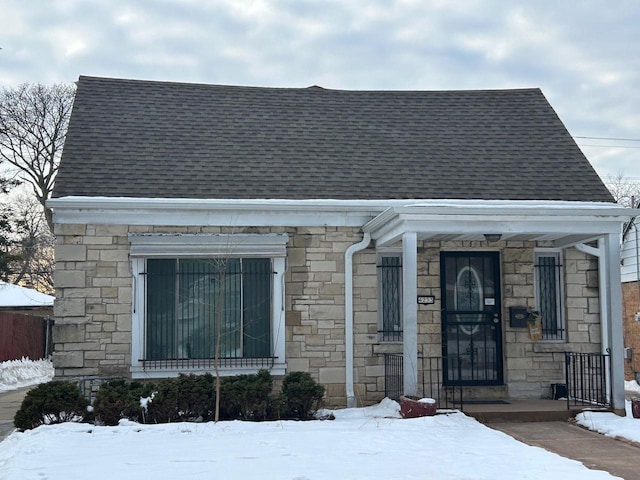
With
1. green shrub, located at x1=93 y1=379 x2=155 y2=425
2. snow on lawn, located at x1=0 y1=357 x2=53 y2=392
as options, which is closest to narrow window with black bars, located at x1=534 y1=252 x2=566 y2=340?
green shrub, located at x1=93 y1=379 x2=155 y2=425

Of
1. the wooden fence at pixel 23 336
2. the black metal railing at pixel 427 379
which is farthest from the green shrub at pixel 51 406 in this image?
the wooden fence at pixel 23 336

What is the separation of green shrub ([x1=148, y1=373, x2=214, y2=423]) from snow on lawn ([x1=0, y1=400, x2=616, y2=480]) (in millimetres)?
443

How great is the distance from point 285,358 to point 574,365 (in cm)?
409

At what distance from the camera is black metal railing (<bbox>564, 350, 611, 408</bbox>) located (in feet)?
33.9

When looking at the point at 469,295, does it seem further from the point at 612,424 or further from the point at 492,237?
the point at 612,424

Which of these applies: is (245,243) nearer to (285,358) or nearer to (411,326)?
(285,358)

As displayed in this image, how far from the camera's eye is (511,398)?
1128 centimetres

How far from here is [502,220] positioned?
9.88m

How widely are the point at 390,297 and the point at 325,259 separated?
3.84ft

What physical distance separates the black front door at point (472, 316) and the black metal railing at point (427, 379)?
0.16m

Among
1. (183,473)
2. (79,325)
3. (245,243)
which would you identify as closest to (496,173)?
(245,243)

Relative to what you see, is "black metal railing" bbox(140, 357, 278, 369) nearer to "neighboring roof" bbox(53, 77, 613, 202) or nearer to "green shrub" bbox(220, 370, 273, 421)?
"green shrub" bbox(220, 370, 273, 421)

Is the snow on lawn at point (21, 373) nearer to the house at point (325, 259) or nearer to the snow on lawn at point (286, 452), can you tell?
the house at point (325, 259)

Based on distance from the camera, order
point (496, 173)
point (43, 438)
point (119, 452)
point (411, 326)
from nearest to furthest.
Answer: point (119, 452)
point (43, 438)
point (411, 326)
point (496, 173)
